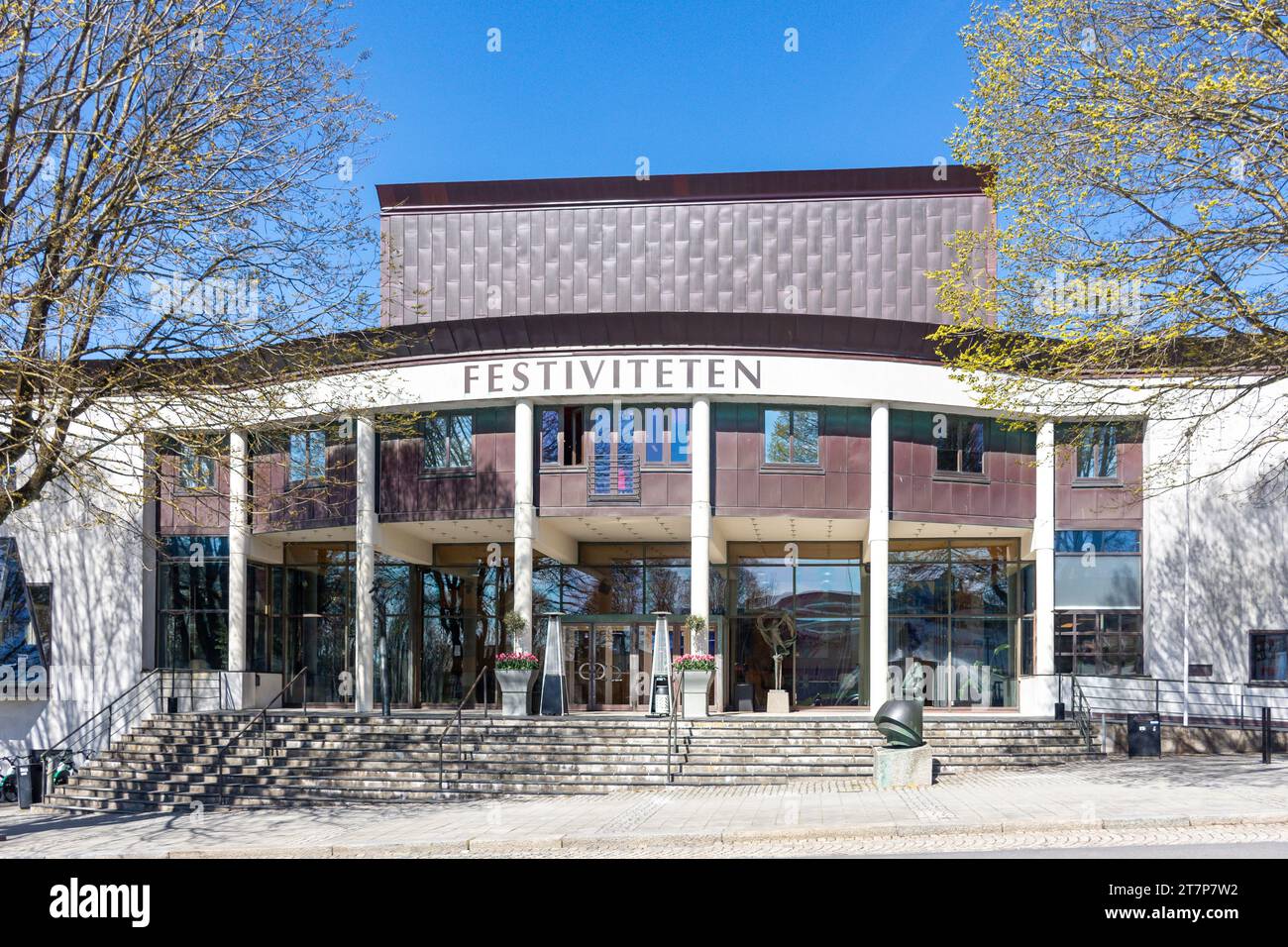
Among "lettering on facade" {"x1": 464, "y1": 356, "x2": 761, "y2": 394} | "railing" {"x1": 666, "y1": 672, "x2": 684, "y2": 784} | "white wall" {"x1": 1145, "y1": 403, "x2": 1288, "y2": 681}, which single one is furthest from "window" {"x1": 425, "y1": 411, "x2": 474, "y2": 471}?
"white wall" {"x1": 1145, "y1": 403, "x2": 1288, "y2": 681}

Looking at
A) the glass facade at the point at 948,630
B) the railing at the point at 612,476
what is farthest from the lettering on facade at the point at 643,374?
the glass facade at the point at 948,630

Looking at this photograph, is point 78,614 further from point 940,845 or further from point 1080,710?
point 940,845

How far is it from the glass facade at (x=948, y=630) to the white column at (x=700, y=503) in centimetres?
612

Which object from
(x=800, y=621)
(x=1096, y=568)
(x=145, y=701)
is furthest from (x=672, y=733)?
(x=145, y=701)

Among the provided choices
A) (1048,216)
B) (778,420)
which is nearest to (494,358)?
(778,420)

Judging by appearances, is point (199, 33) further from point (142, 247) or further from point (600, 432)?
point (600, 432)

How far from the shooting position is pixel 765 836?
13.6m

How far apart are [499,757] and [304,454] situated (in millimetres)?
10715

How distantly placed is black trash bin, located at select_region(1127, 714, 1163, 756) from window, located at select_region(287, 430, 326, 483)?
58.7 feet

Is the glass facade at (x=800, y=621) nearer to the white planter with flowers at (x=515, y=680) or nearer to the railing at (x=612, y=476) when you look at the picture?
the railing at (x=612, y=476)

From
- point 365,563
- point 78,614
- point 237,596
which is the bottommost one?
point 78,614

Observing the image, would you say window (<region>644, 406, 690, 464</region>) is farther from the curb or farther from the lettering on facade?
the curb

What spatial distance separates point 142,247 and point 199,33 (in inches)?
110

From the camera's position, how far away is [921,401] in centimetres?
2661
